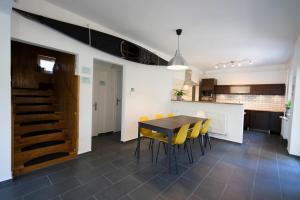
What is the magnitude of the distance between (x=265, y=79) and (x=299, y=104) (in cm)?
338

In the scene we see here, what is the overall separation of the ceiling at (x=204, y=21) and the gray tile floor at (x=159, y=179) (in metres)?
2.63

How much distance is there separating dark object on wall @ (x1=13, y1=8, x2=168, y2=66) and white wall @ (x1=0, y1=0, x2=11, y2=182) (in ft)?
1.12

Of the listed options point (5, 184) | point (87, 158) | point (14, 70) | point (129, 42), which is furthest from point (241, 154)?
point (14, 70)

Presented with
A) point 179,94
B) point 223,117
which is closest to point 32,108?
point 179,94

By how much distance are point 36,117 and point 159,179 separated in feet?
9.07

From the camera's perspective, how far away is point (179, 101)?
5.15m

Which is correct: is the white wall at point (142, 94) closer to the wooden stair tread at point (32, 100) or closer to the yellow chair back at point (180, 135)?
the yellow chair back at point (180, 135)

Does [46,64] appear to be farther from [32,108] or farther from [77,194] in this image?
[77,194]

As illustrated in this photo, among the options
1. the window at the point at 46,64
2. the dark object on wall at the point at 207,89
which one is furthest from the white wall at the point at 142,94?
the dark object on wall at the point at 207,89

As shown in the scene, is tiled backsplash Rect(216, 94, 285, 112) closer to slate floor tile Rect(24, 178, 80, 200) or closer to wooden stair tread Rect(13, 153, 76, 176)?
wooden stair tread Rect(13, 153, 76, 176)

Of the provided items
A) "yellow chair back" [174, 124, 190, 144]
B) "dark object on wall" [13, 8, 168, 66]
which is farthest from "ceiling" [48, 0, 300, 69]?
"yellow chair back" [174, 124, 190, 144]

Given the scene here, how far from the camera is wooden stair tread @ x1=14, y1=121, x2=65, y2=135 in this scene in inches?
103

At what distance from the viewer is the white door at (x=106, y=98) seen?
14.6ft

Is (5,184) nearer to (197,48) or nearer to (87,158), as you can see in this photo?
→ (87,158)
